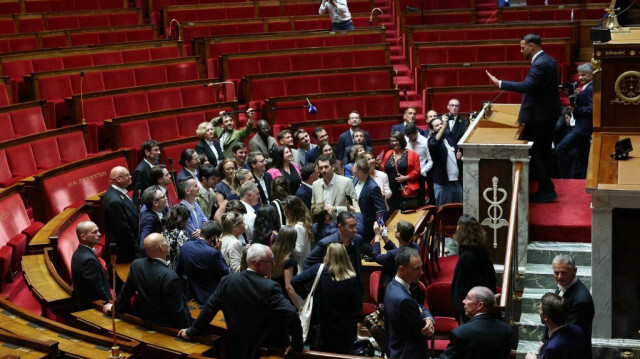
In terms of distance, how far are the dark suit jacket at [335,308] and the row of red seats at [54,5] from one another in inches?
285

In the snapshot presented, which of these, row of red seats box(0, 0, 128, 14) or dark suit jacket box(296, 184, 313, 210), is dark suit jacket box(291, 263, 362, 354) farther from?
row of red seats box(0, 0, 128, 14)

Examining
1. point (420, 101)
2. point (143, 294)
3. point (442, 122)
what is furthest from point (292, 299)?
point (420, 101)

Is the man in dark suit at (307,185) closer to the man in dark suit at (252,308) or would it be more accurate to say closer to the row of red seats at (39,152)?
the man in dark suit at (252,308)

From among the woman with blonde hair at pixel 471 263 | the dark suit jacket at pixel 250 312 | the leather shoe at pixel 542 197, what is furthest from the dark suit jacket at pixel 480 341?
the leather shoe at pixel 542 197

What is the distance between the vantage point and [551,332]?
357cm

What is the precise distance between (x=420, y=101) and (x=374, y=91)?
0.78 m

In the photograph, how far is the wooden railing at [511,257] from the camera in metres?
4.25

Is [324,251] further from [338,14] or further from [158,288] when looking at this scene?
[338,14]

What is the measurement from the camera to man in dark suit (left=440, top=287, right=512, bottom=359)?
11.3 ft

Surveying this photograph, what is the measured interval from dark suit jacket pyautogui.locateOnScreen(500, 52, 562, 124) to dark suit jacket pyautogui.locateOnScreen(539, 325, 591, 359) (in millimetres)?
2099

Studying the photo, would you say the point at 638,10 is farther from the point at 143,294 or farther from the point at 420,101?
the point at 143,294

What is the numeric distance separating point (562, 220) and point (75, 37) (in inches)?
245

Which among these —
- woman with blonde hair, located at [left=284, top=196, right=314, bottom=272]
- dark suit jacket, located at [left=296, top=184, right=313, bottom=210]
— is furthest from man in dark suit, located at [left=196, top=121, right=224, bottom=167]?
woman with blonde hair, located at [left=284, top=196, right=314, bottom=272]

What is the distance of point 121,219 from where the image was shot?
5.21 metres
